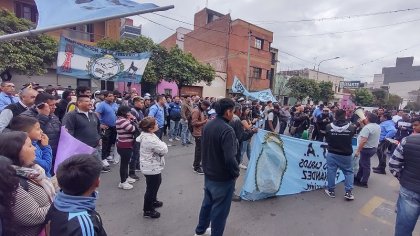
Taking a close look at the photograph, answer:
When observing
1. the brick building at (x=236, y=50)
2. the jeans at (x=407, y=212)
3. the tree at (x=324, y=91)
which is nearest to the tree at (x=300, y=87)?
the tree at (x=324, y=91)

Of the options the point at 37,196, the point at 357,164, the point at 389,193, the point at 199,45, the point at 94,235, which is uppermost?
the point at 199,45

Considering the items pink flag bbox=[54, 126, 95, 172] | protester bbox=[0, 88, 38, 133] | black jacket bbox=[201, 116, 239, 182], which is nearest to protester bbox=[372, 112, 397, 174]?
black jacket bbox=[201, 116, 239, 182]

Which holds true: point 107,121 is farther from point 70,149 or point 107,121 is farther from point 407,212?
point 407,212

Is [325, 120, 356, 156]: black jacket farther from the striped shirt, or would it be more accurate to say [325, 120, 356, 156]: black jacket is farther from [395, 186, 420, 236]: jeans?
the striped shirt

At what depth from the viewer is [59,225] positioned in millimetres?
1508

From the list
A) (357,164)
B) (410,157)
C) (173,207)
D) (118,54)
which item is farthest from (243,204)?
(118,54)

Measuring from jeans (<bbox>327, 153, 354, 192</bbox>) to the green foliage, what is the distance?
14.9 metres

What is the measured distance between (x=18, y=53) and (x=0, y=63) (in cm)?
100

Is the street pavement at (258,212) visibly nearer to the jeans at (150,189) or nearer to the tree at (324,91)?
the jeans at (150,189)

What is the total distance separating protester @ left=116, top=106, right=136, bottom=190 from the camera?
15.9 feet

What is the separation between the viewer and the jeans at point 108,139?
6.38 metres

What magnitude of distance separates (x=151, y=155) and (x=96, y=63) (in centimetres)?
657

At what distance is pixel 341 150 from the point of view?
16.3ft

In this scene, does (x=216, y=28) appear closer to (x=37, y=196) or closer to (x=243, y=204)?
(x=243, y=204)
